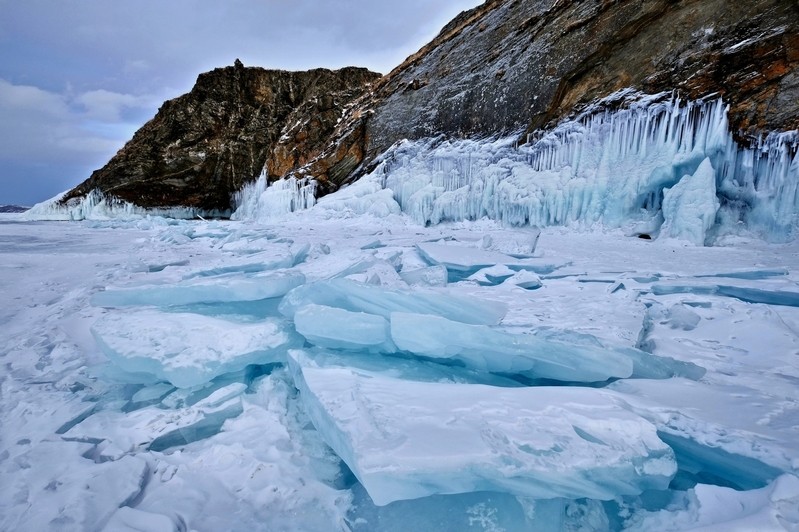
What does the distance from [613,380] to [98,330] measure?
9.07ft

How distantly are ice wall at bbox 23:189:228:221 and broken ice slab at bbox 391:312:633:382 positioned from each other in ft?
81.2

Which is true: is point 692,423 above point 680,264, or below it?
below

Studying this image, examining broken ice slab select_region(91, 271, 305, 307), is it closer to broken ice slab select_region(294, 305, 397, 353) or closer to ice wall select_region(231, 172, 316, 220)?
broken ice slab select_region(294, 305, 397, 353)

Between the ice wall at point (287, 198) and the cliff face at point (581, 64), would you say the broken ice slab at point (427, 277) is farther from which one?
the ice wall at point (287, 198)

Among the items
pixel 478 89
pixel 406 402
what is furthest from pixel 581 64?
pixel 406 402

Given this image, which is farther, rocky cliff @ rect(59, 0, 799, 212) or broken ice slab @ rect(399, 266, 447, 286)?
rocky cliff @ rect(59, 0, 799, 212)

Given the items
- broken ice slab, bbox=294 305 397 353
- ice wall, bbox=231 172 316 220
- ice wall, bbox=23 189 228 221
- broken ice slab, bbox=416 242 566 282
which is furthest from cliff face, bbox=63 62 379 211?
broken ice slab, bbox=294 305 397 353

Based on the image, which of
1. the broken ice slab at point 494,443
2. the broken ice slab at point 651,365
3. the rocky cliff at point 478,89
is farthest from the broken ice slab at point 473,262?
the rocky cliff at point 478,89

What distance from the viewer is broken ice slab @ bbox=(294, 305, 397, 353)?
1.85 m

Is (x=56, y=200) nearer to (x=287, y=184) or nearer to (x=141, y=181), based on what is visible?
(x=141, y=181)

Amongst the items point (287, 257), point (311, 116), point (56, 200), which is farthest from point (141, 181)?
point (287, 257)

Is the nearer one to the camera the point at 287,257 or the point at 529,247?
the point at 287,257

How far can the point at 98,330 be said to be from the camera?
1991 mm

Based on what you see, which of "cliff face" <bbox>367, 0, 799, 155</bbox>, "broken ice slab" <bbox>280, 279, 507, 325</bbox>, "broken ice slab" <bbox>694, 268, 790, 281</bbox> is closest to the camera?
"broken ice slab" <bbox>280, 279, 507, 325</bbox>
